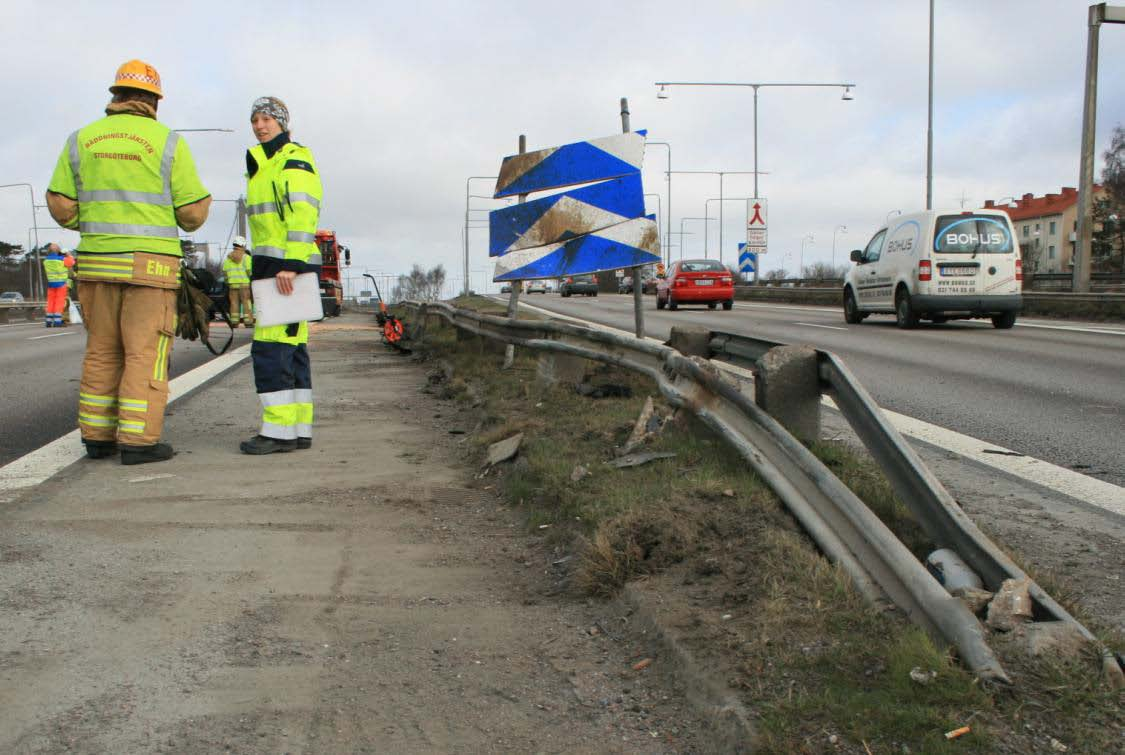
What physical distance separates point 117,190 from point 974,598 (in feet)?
16.8

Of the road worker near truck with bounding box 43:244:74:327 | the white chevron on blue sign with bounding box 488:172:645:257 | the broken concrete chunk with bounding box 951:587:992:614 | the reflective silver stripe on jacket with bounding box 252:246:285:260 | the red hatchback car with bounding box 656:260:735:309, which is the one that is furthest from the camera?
the red hatchback car with bounding box 656:260:735:309

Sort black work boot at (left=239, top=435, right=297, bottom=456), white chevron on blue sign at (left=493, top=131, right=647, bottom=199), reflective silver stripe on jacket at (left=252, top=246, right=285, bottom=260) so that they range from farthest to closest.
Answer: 1. white chevron on blue sign at (left=493, top=131, right=647, bottom=199)
2. reflective silver stripe on jacket at (left=252, top=246, right=285, bottom=260)
3. black work boot at (left=239, top=435, right=297, bottom=456)

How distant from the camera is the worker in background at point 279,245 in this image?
20.9ft

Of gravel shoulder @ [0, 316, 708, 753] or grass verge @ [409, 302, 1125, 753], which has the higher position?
grass verge @ [409, 302, 1125, 753]

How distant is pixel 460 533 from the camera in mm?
4680

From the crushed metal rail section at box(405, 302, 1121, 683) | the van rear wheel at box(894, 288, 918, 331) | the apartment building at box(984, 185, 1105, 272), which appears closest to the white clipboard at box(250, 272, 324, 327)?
the crushed metal rail section at box(405, 302, 1121, 683)

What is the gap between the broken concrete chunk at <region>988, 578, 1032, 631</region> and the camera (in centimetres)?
259

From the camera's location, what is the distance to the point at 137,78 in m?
6.04

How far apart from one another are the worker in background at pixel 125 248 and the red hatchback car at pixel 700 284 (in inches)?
910

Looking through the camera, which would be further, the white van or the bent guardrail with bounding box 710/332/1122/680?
the white van

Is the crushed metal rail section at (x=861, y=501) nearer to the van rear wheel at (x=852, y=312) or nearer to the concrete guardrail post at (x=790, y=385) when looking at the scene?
the concrete guardrail post at (x=790, y=385)

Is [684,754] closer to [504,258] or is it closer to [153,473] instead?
[153,473]

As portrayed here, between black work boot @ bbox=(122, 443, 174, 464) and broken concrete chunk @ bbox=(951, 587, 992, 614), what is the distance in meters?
4.67

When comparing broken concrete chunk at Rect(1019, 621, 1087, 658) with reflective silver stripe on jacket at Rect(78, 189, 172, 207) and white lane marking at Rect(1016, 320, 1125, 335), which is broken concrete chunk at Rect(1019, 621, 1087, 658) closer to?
reflective silver stripe on jacket at Rect(78, 189, 172, 207)
